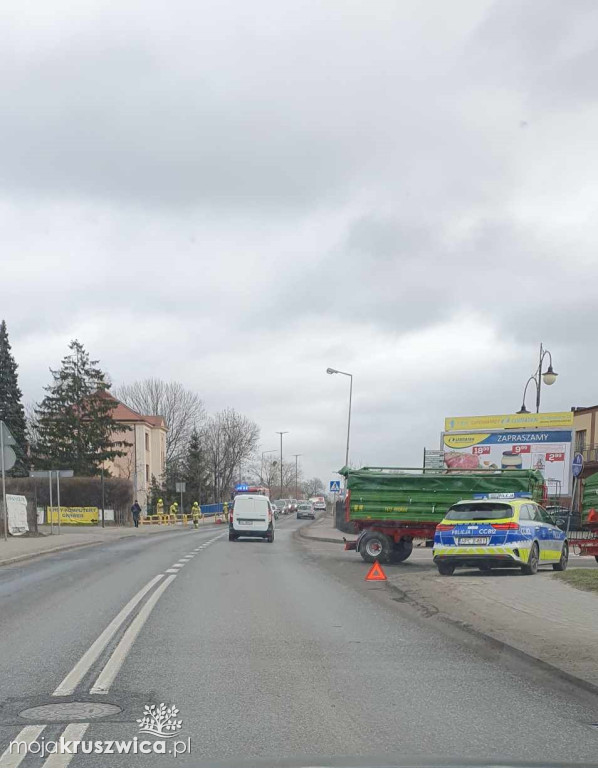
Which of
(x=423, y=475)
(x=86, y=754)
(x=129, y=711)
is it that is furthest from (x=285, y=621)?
(x=423, y=475)

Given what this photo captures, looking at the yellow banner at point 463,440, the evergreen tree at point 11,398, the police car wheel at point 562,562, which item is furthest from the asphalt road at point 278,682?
the evergreen tree at point 11,398

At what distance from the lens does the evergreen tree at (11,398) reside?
73.1 metres

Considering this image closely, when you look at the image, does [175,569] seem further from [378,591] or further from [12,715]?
[12,715]

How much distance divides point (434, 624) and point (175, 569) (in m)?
9.42

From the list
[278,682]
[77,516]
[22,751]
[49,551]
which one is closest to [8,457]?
[49,551]

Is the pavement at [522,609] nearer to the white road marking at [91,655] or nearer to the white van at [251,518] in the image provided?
the white road marking at [91,655]

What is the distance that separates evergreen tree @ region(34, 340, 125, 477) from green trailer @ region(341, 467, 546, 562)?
184 feet

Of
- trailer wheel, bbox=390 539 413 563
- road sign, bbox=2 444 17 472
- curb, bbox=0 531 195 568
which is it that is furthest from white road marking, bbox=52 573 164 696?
road sign, bbox=2 444 17 472

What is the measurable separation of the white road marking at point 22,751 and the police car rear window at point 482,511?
12.2m

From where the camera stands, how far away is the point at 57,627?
10.4 metres

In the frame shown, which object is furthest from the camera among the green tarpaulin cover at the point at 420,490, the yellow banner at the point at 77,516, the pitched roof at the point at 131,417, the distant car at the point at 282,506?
the distant car at the point at 282,506

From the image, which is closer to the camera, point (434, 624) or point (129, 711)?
point (129, 711)

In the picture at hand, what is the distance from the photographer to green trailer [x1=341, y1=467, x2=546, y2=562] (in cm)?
2159

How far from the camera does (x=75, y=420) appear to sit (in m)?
76.1
